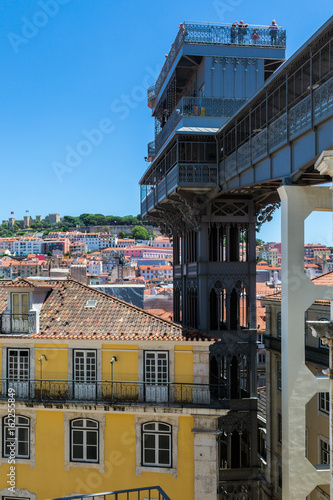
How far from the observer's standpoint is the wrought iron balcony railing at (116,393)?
19609 mm

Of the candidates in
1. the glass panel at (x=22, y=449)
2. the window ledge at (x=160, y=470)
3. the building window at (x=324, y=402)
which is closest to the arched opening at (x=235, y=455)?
the building window at (x=324, y=402)

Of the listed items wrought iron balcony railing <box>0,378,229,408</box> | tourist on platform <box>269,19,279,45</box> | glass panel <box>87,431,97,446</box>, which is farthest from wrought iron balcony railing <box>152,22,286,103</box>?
glass panel <box>87,431,97,446</box>

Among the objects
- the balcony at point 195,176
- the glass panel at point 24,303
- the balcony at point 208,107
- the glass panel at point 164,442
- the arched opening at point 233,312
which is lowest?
the glass panel at point 164,442

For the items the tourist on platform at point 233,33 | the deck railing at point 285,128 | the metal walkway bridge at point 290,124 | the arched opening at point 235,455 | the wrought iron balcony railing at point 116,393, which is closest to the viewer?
the deck railing at point 285,128

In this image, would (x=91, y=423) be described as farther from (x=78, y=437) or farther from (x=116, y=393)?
(x=116, y=393)

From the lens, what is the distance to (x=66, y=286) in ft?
78.3

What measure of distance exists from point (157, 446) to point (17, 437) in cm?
521

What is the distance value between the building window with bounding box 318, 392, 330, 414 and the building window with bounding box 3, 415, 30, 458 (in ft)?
38.1

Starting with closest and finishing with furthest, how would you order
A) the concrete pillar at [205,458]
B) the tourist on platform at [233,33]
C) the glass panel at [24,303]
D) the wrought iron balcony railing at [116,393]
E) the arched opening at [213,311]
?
the concrete pillar at [205,458], the wrought iron balcony railing at [116,393], the glass panel at [24,303], the tourist on platform at [233,33], the arched opening at [213,311]

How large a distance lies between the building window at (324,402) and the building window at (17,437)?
11606 millimetres

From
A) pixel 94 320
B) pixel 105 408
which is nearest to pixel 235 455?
pixel 105 408

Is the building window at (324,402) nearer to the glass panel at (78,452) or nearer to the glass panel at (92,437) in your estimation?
the glass panel at (92,437)

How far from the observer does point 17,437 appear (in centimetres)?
2020

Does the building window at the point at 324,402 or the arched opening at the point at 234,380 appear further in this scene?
the arched opening at the point at 234,380
